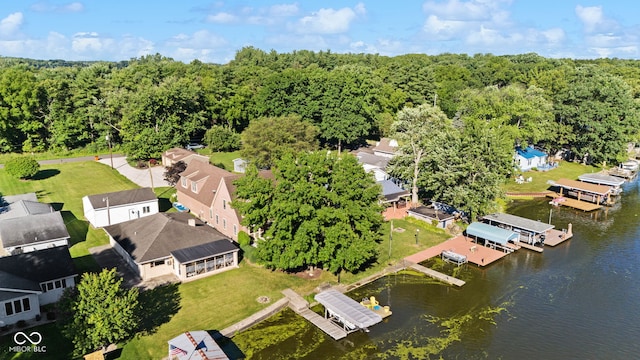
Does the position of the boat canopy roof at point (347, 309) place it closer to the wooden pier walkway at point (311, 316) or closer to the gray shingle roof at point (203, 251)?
the wooden pier walkway at point (311, 316)

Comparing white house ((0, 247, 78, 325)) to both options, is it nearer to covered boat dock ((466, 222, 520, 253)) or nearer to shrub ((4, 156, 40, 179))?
shrub ((4, 156, 40, 179))

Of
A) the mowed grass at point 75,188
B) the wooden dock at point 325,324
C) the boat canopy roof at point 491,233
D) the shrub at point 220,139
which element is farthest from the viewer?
the shrub at point 220,139

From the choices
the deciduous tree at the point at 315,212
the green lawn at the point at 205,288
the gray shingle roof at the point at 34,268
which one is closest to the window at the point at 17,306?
the gray shingle roof at the point at 34,268

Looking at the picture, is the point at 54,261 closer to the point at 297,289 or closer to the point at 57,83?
the point at 297,289

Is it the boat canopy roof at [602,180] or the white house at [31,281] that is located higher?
the boat canopy roof at [602,180]

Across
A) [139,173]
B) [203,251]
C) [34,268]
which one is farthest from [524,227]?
[139,173]

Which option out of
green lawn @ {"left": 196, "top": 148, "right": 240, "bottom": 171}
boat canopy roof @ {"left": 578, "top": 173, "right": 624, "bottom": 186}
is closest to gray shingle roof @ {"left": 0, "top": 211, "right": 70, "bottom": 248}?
green lawn @ {"left": 196, "top": 148, "right": 240, "bottom": 171}

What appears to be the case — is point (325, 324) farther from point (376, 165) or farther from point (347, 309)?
point (376, 165)
